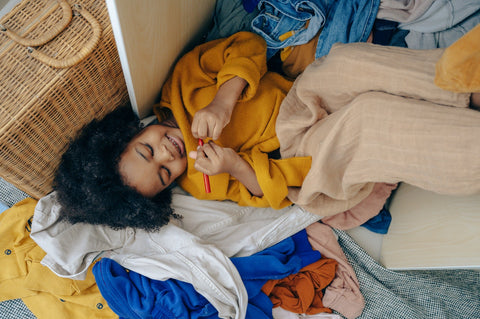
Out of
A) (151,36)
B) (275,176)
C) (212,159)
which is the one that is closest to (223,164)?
(212,159)

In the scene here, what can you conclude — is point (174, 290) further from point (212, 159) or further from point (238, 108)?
point (238, 108)

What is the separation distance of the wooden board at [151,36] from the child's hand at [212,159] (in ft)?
0.82

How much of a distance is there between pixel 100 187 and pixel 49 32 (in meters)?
0.40

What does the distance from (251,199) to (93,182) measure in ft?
1.47

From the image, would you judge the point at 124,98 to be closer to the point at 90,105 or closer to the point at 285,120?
the point at 90,105

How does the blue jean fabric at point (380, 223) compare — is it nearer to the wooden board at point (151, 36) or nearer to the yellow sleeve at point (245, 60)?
the yellow sleeve at point (245, 60)

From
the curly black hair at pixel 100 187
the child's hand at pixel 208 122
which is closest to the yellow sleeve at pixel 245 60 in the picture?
the child's hand at pixel 208 122

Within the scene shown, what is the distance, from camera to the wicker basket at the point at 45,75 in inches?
30.2

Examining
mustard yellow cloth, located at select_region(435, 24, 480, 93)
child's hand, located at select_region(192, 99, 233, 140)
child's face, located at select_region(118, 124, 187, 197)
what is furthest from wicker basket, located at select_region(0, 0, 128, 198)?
mustard yellow cloth, located at select_region(435, 24, 480, 93)

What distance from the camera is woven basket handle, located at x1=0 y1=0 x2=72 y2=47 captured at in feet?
2.54

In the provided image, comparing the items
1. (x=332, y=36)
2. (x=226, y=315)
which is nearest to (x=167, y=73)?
(x=332, y=36)

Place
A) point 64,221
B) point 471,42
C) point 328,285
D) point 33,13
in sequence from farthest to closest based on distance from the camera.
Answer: point 328,285, point 64,221, point 33,13, point 471,42

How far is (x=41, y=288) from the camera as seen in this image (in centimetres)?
97

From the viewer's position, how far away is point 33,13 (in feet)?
2.71
